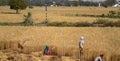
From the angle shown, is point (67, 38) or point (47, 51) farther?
point (67, 38)

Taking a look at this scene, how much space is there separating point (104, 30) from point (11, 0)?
43.1 m

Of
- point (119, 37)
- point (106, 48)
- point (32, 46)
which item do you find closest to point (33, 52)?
point (32, 46)

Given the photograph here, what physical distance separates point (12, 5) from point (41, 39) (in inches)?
1703

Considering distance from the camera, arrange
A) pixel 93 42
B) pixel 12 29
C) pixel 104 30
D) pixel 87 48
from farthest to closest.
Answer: pixel 12 29
pixel 104 30
pixel 93 42
pixel 87 48

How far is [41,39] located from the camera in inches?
1250

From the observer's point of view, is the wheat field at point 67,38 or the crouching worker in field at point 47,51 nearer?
the crouching worker in field at point 47,51

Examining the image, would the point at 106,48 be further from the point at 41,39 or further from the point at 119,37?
the point at 41,39

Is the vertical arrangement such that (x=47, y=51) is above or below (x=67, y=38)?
above

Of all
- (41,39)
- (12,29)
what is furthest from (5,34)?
(41,39)

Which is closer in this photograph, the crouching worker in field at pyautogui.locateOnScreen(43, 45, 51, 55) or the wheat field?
the crouching worker in field at pyautogui.locateOnScreen(43, 45, 51, 55)

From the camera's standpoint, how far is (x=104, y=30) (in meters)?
34.4

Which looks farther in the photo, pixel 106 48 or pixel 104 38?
pixel 104 38

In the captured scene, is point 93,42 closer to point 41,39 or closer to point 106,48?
point 106,48

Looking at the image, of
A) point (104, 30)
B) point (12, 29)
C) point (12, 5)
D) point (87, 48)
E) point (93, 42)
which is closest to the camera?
point (87, 48)
